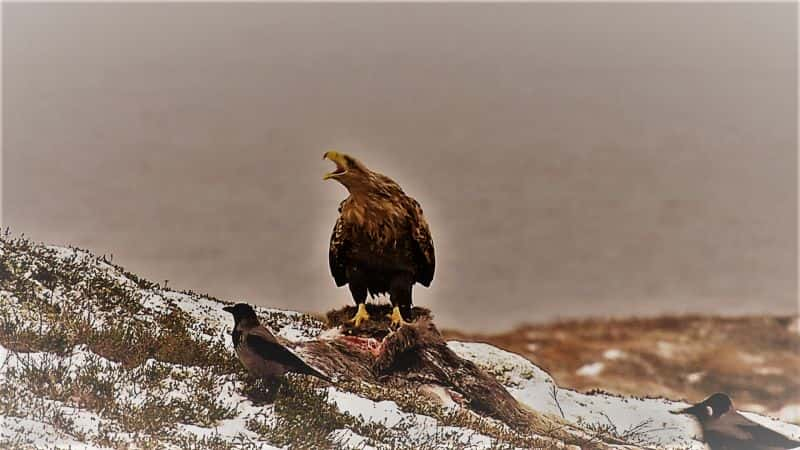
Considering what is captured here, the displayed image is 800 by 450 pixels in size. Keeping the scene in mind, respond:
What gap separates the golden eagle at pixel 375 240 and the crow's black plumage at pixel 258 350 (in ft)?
1.03

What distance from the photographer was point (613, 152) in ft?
15.3

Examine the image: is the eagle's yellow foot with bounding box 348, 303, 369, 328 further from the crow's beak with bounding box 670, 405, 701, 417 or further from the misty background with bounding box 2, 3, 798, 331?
the crow's beak with bounding box 670, 405, 701, 417

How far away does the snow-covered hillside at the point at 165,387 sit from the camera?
12.8ft

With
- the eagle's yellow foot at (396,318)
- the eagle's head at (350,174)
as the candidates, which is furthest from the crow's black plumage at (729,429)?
the eagle's head at (350,174)

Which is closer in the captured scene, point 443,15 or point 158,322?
point 158,322

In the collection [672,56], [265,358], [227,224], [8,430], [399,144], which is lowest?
[8,430]

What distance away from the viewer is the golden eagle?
4.16 meters

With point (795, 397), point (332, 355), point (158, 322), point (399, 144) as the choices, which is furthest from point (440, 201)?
point (795, 397)

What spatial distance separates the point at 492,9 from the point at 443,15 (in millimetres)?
212

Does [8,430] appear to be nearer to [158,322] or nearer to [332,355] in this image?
[158,322]

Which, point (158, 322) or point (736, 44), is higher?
point (736, 44)

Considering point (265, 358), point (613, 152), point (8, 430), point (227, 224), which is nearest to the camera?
point (8, 430)

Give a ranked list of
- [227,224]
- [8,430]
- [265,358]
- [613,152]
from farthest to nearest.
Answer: [613,152] → [227,224] → [265,358] → [8,430]

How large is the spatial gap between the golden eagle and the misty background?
0.43 ft
